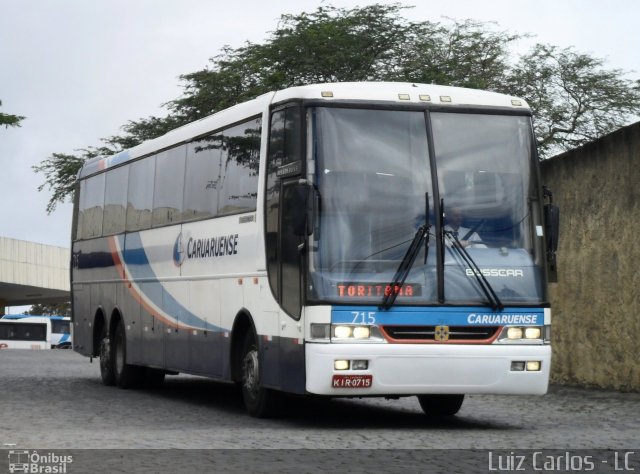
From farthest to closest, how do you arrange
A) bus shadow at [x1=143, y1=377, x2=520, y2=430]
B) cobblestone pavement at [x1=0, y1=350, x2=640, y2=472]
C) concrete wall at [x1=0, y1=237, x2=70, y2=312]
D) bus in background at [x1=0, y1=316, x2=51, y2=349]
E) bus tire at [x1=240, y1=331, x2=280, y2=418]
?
concrete wall at [x1=0, y1=237, x2=70, y2=312], bus in background at [x1=0, y1=316, x2=51, y2=349], bus tire at [x1=240, y1=331, x2=280, y2=418], bus shadow at [x1=143, y1=377, x2=520, y2=430], cobblestone pavement at [x1=0, y1=350, x2=640, y2=472]

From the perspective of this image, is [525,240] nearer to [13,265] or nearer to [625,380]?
[625,380]

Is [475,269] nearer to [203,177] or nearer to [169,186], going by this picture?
[203,177]

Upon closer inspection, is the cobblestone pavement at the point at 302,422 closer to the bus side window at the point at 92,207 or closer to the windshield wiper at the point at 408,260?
the windshield wiper at the point at 408,260

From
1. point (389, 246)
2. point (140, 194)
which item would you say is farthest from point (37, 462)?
point (140, 194)

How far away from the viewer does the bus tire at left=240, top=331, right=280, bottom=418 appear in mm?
16016

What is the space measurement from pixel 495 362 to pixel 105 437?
3.99 m

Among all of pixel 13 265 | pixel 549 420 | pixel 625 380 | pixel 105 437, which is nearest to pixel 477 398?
pixel 625 380

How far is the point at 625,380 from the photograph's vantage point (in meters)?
20.7

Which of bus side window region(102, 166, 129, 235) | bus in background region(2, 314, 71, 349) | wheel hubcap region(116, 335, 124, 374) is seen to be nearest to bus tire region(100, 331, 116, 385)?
wheel hubcap region(116, 335, 124, 374)

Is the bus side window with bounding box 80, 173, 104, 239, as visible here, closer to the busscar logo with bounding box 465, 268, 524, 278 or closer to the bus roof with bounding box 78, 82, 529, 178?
the bus roof with bounding box 78, 82, 529, 178

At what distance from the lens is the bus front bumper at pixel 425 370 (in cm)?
1432

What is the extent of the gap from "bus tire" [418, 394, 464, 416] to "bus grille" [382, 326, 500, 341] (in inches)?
80.8

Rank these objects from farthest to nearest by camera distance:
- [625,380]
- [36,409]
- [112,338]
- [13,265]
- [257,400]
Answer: [13,265] < [112,338] < [625,380] < [36,409] < [257,400]

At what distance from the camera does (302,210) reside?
14.4 m
